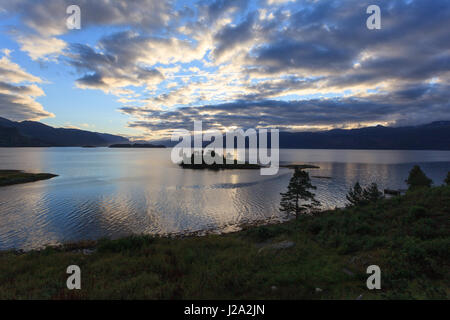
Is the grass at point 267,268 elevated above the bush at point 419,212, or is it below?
below

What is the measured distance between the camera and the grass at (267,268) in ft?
25.8

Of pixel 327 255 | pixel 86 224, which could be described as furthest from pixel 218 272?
pixel 86 224

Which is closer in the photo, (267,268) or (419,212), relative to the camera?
(267,268)

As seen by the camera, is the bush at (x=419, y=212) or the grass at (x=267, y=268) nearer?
the grass at (x=267, y=268)

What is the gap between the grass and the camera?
787 cm

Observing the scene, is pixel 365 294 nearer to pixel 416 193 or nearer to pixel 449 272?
pixel 449 272

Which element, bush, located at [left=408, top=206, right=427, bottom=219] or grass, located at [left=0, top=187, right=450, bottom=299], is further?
bush, located at [left=408, top=206, right=427, bottom=219]

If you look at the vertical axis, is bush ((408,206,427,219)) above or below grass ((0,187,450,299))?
above

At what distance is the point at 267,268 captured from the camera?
1009cm

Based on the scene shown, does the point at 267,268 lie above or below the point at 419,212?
→ below
